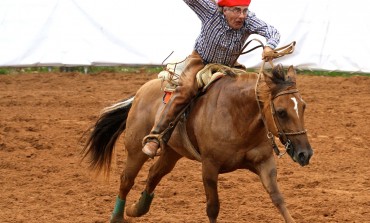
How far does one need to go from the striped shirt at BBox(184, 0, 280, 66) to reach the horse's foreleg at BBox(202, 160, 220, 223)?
837 mm

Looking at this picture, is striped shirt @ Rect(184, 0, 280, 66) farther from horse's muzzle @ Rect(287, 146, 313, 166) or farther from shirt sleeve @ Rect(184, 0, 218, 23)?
horse's muzzle @ Rect(287, 146, 313, 166)

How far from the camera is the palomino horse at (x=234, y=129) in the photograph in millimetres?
5406

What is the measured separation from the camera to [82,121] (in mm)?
10586

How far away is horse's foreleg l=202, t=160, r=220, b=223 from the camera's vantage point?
5.95 m

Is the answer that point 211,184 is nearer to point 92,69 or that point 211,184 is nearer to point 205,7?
point 205,7

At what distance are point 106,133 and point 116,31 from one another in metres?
6.43

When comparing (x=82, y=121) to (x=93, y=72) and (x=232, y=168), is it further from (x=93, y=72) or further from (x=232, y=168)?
(x=232, y=168)

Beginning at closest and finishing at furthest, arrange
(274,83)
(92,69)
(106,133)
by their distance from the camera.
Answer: (274,83) < (106,133) < (92,69)

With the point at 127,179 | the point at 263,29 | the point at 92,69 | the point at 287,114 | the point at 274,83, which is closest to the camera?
the point at 287,114

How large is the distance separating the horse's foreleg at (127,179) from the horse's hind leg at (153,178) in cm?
10

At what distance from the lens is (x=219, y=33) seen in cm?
616

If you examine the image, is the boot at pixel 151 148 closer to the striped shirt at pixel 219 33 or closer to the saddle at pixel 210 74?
the saddle at pixel 210 74

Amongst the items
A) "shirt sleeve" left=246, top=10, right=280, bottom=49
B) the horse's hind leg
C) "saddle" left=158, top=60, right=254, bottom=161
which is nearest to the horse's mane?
"shirt sleeve" left=246, top=10, right=280, bottom=49

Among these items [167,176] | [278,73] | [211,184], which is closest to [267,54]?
[278,73]
